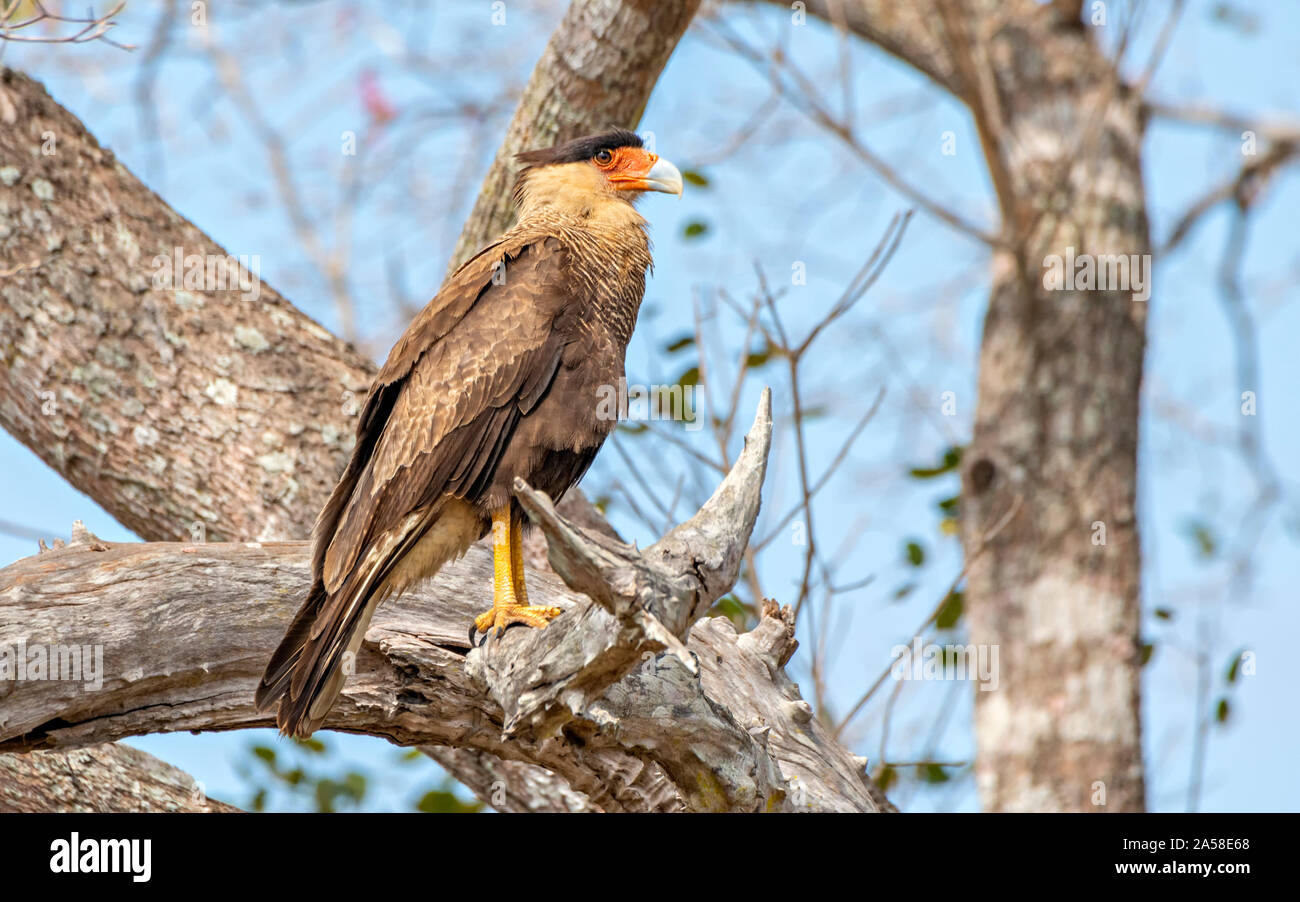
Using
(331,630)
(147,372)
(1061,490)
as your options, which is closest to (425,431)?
(331,630)

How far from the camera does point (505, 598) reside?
10.7 ft

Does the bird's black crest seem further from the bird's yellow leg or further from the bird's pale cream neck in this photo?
the bird's yellow leg

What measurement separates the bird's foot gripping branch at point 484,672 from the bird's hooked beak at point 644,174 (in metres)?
1.30

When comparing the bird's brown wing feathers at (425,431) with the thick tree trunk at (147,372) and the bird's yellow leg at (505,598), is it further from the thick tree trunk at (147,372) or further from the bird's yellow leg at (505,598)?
the thick tree trunk at (147,372)

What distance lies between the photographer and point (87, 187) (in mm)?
4191

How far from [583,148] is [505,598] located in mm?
1602

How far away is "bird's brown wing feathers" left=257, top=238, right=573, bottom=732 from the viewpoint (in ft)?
9.91

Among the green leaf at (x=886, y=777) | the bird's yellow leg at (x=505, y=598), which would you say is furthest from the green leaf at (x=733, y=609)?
the bird's yellow leg at (x=505, y=598)

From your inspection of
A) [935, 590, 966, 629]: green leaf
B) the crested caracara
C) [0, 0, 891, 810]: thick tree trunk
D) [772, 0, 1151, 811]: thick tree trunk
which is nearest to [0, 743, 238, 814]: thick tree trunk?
[0, 0, 891, 810]: thick tree trunk

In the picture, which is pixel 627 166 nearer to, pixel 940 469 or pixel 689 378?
pixel 689 378
